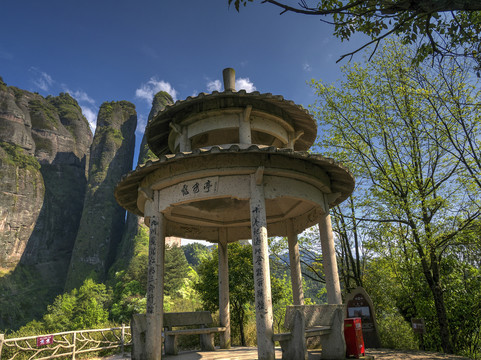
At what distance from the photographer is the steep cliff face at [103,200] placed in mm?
70000

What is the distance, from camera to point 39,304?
62156 mm

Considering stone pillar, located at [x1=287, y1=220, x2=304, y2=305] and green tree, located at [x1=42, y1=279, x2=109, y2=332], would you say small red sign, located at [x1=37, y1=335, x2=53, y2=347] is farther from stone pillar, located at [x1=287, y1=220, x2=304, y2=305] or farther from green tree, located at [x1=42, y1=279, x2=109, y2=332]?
green tree, located at [x1=42, y1=279, x2=109, y2=332]

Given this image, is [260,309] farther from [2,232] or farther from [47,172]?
[47,172]

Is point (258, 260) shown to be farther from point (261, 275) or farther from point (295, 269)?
point (295, 269)

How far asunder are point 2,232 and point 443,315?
245ft

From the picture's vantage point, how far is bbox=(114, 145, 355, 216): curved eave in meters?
7.39

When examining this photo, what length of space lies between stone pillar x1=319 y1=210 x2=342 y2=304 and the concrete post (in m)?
4.50

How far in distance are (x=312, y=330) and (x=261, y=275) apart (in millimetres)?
1565

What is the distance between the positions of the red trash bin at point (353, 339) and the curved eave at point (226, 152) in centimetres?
381

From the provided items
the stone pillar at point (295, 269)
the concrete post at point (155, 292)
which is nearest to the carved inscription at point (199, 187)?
the concrete post at point (155, 292)

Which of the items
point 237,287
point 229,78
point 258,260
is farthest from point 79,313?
point 258,260

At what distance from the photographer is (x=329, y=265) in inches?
343

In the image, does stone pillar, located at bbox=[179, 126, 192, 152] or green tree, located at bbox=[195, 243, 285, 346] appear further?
green tree, located at bbox=[195, 243, 285, 346]

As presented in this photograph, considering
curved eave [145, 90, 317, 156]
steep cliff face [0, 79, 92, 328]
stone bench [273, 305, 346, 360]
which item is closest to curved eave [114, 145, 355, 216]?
curved eave [145, 90, 317, 156]
